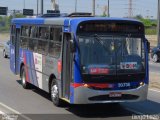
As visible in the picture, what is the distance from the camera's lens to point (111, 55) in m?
12.0

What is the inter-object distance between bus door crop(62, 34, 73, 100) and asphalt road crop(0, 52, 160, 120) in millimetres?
573

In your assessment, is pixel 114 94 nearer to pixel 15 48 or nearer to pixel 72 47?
pixel 72 47

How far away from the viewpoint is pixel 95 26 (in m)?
12.1

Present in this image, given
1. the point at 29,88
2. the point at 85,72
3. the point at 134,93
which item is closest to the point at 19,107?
the point at 85,72

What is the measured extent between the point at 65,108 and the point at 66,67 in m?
1.32

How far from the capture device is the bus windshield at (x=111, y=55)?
1184cm

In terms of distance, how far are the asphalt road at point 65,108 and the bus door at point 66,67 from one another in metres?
0.57

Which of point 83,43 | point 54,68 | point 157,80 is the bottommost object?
point 157,80

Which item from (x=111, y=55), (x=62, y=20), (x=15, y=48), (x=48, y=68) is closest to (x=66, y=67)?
(x=111, y=55)

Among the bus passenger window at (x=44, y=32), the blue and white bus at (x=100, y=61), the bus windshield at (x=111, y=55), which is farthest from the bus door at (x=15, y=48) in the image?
the bus windshield at (x=111, y=55)

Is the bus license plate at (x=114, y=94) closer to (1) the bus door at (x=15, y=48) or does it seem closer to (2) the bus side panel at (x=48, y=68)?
(2) the bus side panel at (x=48, y=68)

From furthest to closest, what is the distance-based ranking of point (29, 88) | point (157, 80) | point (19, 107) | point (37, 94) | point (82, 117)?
point (157, 80) < point (29, 88) < point (37, 94) < point (19, 107) < point (82, 117)

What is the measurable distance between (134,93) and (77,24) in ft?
7.47

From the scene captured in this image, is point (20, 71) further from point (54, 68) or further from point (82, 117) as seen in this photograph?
point (82, 117)
